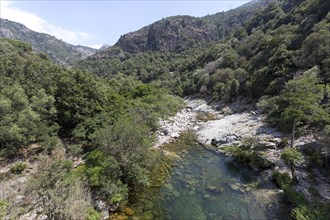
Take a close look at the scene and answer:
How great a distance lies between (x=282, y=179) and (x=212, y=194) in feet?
20.7

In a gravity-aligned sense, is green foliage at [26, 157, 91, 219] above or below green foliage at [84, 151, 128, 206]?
above

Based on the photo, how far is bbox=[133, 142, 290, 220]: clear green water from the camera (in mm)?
18031

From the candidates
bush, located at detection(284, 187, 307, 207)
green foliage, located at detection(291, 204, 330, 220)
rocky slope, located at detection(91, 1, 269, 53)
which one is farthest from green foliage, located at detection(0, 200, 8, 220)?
rocky slope, located at detection(91, 1, 269, 53)

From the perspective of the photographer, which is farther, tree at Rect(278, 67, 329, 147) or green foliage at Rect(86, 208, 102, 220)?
tree at Rect(278, 67, 329, 147)

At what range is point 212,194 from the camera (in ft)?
69.7

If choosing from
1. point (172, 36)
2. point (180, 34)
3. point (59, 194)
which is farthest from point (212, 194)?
point (180, 34)

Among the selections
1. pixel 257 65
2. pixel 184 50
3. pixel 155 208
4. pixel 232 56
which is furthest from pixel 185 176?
pixel 184 50

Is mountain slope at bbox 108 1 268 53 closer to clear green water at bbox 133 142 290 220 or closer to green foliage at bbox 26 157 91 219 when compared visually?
clear green water at bbox 133 142 290 220

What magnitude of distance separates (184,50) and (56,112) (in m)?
156

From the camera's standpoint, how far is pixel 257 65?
6550 centimetres

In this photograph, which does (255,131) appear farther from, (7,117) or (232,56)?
(232,56)

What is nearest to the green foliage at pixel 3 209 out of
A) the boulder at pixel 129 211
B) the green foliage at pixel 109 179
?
the green foliage at pixel 109 179

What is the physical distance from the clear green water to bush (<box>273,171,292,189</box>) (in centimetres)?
71

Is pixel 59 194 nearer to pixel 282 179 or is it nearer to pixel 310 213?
pixel 310 213
